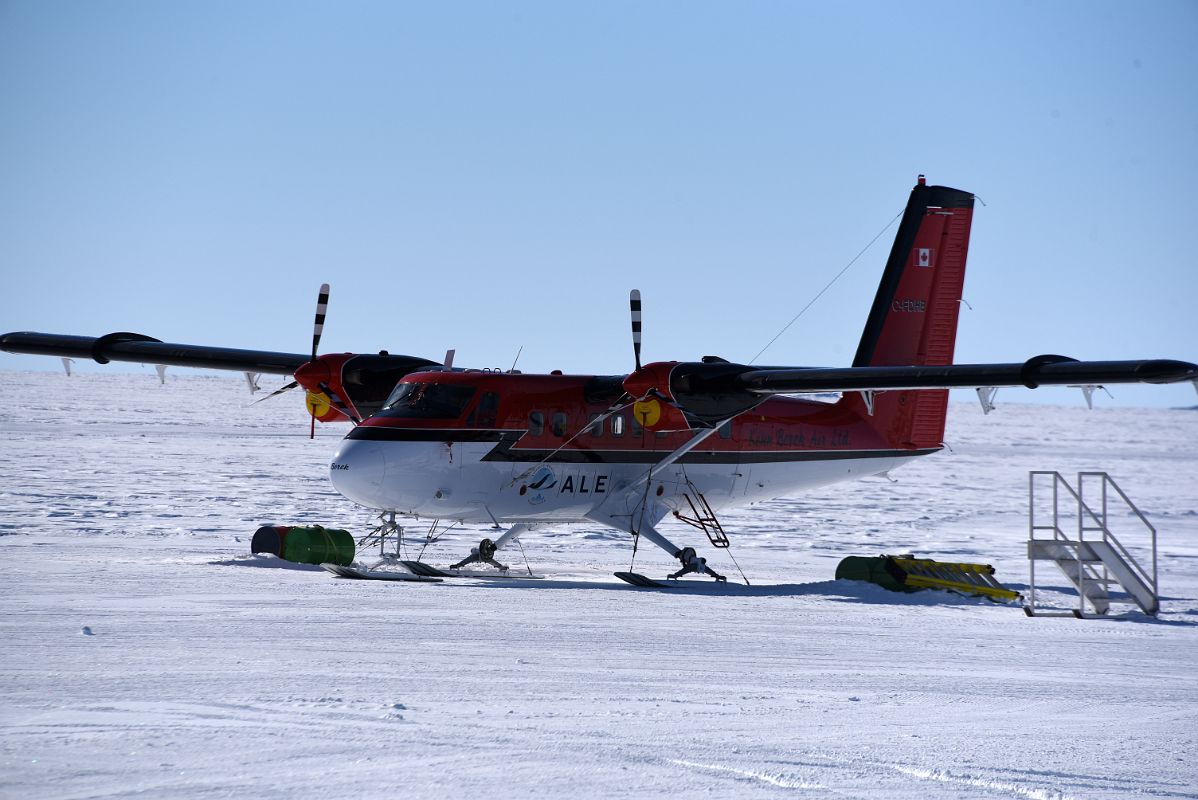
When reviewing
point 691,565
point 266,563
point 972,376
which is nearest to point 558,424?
point 691,565

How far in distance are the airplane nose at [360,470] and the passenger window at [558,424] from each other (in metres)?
2.72

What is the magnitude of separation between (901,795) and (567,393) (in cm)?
1212

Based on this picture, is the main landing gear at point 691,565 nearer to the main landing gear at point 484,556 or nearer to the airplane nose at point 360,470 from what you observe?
the main landing gear at point 484,556

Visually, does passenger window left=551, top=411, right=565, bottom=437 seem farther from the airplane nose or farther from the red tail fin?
the red tail fin

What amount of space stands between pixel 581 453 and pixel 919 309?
7.11 m

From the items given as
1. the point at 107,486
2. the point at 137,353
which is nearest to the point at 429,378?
the point at 137,353

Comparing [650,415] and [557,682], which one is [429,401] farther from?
[557,682]

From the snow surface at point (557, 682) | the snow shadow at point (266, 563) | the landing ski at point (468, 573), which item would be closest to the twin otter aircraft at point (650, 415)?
the landing ski at point (468, 573)

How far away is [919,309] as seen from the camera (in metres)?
22.0

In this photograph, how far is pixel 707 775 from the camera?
705cm

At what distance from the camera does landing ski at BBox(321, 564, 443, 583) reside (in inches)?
633

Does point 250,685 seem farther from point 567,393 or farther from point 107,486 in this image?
point 107,486

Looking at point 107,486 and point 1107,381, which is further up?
point 1107,381

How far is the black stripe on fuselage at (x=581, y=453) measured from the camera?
17000 mm
